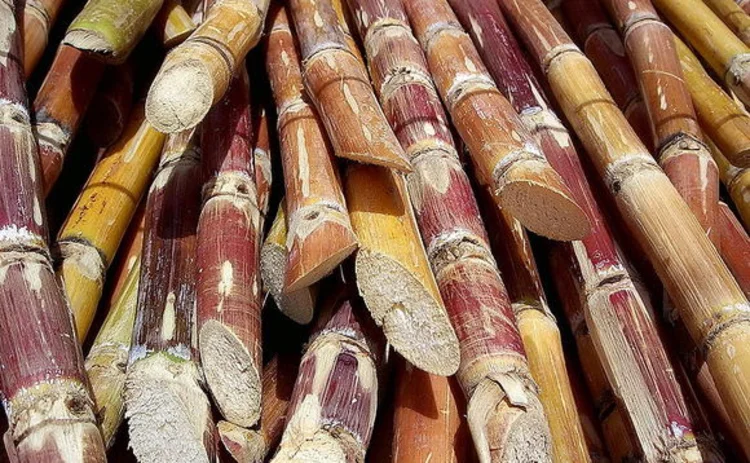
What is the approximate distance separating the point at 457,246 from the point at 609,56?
788 mm

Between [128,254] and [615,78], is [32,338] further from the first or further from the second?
[615,78]

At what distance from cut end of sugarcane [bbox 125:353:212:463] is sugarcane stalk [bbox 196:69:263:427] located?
0.11 feet

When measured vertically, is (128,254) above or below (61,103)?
below

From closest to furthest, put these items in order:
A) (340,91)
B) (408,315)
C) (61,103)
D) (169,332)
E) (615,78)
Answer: (408,315), (169,332), (340,91), (61,103), (615,78)

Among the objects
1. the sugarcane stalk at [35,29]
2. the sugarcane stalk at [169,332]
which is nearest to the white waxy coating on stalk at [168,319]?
the sugarcane stalk at [169,332]

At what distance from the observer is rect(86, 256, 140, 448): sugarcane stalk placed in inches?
48.9

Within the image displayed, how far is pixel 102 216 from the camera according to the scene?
149 cm

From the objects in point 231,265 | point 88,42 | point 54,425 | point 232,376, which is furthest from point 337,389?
point 88,42

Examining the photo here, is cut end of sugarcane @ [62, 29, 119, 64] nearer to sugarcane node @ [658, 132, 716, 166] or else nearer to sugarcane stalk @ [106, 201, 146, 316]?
sugarcane stalk @ [106, 201, 146, 316]

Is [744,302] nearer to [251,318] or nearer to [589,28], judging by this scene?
[251,318]

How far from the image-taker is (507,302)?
1211 millimetres

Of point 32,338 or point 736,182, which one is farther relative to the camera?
point 736,182

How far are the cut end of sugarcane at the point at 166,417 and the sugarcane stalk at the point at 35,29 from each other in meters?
0.76

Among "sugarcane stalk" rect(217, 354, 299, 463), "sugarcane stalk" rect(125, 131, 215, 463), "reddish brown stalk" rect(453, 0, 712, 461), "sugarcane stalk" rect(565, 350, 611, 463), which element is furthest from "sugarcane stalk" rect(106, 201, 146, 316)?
"sugarcane stalk" rect(565, 350, 611, 463)
